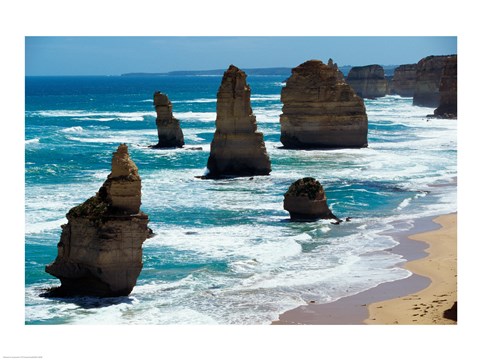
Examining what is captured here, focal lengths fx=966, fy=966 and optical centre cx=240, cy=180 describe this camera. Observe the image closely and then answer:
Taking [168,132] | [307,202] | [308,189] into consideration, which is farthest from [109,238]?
[168,132]

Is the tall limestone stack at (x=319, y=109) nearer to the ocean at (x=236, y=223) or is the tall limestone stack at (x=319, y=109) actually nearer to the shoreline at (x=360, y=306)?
the ocean at (x=236, y=223)

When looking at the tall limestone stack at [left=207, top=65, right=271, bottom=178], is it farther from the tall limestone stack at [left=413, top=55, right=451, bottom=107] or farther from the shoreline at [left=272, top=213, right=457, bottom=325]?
the tall limestone stack at [left=413, top=55, right=451, bottom=107]

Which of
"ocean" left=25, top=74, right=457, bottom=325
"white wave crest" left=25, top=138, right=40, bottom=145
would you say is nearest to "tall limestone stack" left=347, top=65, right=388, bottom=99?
"ocean" left=25, top=74, right=457, bottom=325

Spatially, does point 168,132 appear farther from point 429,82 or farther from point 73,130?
point 429,82

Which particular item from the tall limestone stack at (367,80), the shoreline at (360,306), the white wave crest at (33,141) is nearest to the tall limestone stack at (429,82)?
the tall limestone stack at (367,80)

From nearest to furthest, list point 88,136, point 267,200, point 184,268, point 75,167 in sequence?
point 184,268
point 267,200
point 75,167
point 88,136
